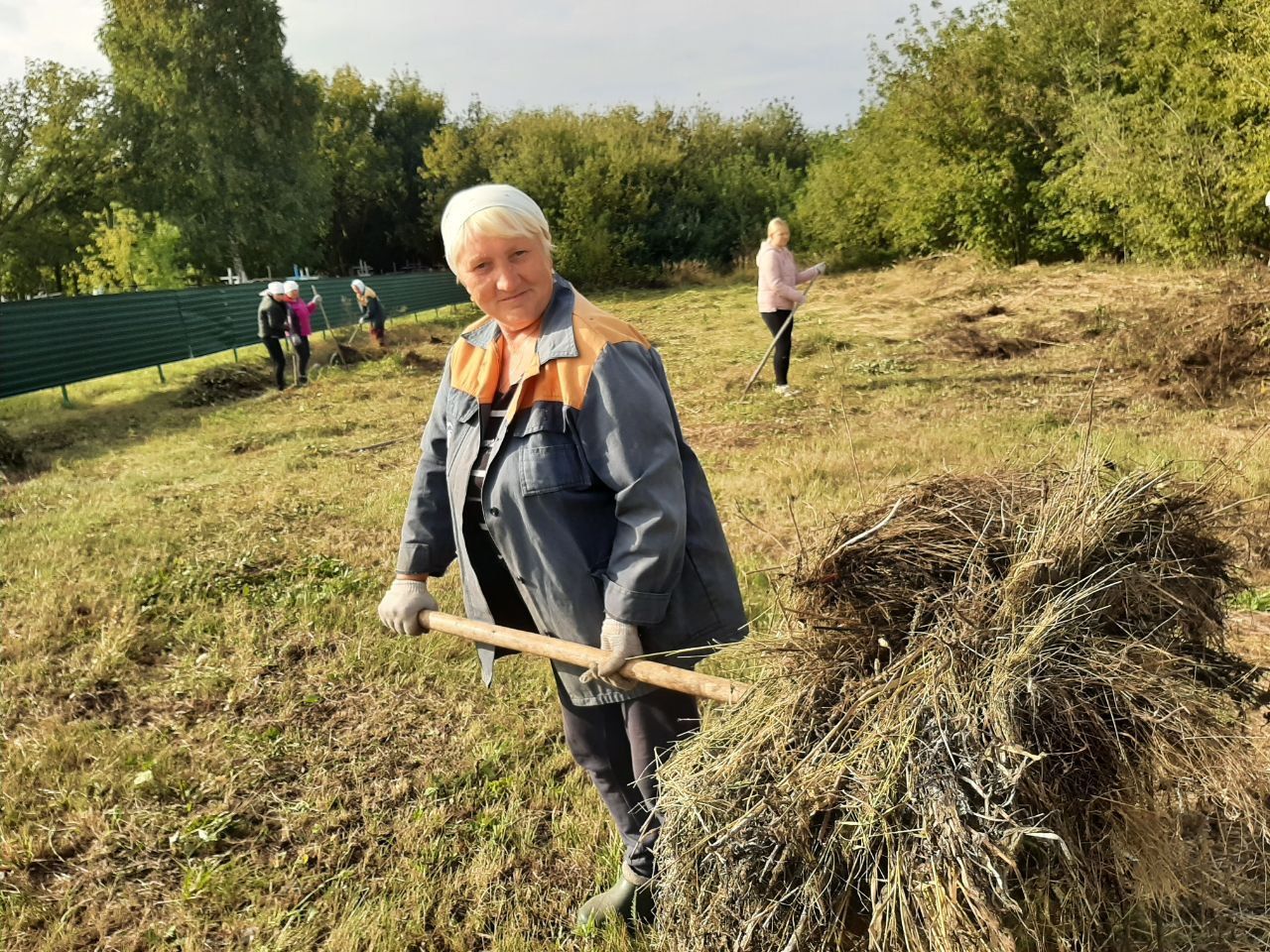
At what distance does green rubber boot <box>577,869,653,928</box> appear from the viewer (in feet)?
8.04

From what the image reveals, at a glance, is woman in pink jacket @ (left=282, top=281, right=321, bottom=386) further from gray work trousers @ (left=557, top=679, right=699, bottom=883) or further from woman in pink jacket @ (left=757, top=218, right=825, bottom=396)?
gray work trousers @ (left=557, top=679, right=699, bottom=883)

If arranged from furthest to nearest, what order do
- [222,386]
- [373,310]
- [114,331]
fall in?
[373,310] → [114,331] → [222,386]

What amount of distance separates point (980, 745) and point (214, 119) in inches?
1498

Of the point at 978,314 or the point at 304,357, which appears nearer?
the point at 978,314

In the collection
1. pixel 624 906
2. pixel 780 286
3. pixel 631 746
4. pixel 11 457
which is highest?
pixel 780 286

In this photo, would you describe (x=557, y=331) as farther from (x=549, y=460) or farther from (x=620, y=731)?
(x=620, y=731)

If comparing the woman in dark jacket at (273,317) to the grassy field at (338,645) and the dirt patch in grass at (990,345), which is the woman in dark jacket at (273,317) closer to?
the grassy field at (338,645)

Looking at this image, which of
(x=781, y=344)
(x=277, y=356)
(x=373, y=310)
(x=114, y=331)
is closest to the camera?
(x=781, y=344)

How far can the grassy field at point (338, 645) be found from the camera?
271 cm

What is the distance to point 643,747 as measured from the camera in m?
2.20

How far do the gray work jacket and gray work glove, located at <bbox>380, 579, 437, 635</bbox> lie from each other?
0.94ft

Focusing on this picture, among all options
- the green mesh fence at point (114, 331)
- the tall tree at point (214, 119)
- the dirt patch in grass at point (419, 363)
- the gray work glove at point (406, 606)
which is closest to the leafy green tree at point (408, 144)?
the tall tree at point (214, 119)

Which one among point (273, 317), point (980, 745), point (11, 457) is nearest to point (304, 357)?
point (273, 317)

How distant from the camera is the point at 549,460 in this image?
1959mm
